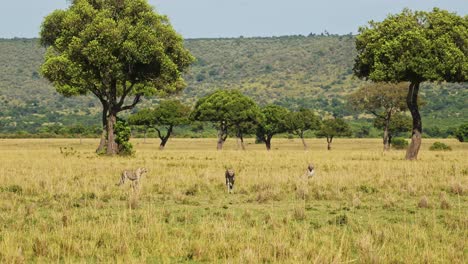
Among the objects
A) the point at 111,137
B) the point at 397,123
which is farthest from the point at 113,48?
the point at 397,123

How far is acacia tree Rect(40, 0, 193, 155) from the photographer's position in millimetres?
37844

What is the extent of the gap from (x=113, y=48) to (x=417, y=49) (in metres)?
19.8

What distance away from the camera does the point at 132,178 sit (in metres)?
19.6

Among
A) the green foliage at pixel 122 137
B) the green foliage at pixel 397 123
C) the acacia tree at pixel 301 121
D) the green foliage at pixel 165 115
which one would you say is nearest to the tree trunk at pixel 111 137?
the green foliage at pixel 122 137

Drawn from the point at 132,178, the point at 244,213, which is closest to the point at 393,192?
the point at 244,213

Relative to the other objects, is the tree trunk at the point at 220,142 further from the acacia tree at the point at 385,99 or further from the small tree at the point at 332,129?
the small tree at the point at 332,129

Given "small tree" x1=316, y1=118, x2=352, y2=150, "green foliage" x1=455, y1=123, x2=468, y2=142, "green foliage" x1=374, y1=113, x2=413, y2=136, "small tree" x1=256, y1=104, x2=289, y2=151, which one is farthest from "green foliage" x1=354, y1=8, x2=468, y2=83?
"green foliage" x1=455, y1=123, x2=468, y2=142

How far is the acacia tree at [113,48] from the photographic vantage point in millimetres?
37844

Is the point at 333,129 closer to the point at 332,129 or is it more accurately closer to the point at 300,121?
the point at 332,129

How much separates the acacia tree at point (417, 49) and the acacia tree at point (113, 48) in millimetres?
13938

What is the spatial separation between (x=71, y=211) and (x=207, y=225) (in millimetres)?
4198

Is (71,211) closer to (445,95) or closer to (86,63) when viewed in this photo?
Result: (86,63)

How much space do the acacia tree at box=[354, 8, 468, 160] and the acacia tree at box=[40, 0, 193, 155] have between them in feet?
45.7

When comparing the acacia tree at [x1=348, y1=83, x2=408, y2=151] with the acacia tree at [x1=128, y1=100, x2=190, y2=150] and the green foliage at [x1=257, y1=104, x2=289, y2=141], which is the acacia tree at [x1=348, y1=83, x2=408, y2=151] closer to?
the green foliage at [x1=257, y1=104, x2=289, y2=141]
